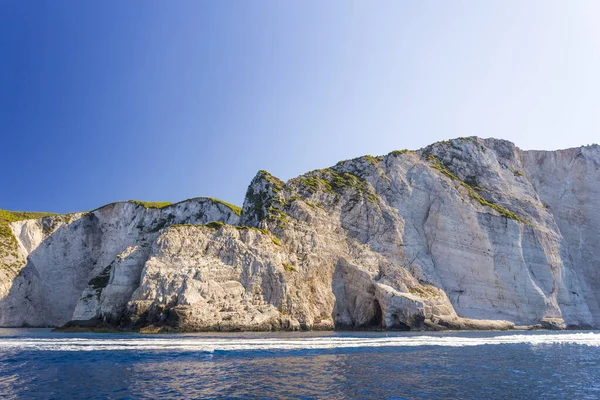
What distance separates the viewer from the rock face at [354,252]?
56656 mm

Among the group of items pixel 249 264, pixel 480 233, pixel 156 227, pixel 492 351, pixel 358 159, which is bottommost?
pixel 492 351

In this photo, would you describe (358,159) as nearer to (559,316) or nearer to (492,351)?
(559,316)

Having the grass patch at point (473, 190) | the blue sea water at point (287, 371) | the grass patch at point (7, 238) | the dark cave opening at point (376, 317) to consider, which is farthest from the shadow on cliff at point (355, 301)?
the grass patch at point (7, 238)

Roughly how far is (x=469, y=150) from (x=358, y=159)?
26360 millimetres

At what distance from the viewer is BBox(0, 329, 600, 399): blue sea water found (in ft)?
59.5

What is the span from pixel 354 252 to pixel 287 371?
48044 millimetres

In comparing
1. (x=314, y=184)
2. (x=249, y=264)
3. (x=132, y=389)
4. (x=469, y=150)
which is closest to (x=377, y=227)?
(x=314, y=184)

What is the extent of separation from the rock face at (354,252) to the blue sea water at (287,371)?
2109cm

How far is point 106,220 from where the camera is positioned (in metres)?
96.2

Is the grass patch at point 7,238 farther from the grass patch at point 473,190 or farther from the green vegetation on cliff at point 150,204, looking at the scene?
the grass patch at point 473,190

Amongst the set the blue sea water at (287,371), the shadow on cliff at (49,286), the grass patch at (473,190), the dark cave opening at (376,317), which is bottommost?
the blue sea water at (287,371)

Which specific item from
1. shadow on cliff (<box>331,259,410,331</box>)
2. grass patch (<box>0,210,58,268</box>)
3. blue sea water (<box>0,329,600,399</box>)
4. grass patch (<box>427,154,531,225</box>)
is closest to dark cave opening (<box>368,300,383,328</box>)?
shadow on cliff (<box>331,259,410,331</box>)

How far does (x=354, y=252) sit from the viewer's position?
69.8m

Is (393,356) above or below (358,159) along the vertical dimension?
below
